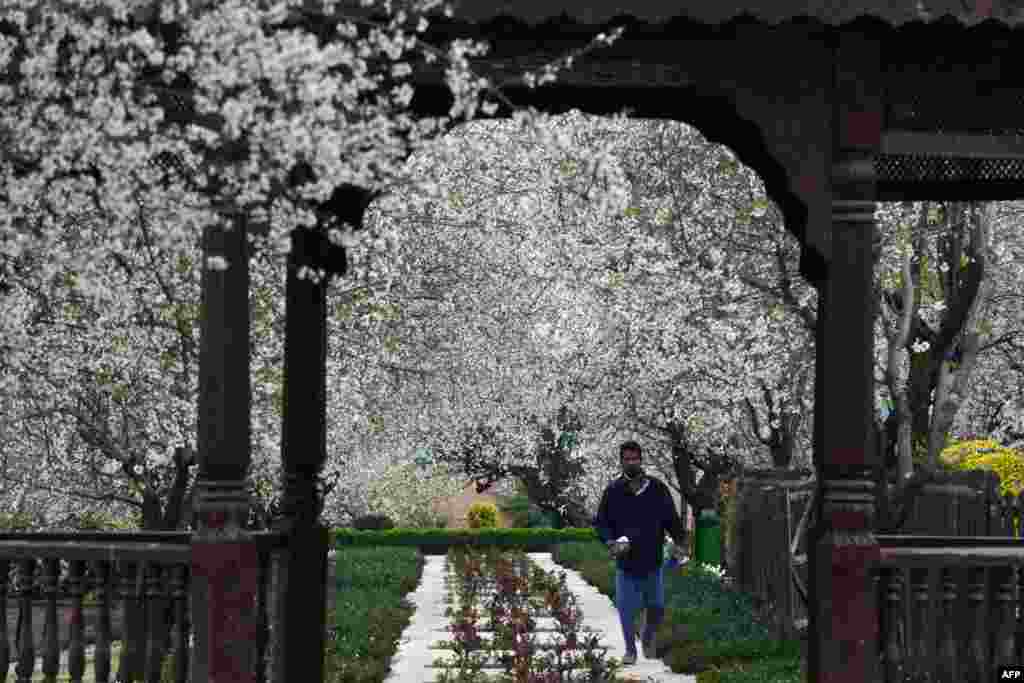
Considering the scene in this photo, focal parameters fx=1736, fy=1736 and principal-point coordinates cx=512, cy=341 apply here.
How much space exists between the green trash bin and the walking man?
710 inches

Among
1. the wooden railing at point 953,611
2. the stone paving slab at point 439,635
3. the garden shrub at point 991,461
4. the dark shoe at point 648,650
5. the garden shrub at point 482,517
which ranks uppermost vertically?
the garden shrub at point 991,461

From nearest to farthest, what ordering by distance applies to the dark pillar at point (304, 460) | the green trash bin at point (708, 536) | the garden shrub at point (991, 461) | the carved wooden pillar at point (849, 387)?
1. the carved wooden pillar at point (849, 387)
2. the dark pillar at point (304, 460)
3. the garden shrub at point (991, 461)
4. the green trash bin at point (708, 536)

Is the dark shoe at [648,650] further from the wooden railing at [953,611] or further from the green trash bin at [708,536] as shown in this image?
the green trash bin at [708,536]

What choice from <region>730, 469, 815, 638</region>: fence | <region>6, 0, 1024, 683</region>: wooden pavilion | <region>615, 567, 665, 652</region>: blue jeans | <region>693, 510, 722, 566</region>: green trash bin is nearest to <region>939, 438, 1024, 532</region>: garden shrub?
<region>730, 469, 815, 638</region>: fence

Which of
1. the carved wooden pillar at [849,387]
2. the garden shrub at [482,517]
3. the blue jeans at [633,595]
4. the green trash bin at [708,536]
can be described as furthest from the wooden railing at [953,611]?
the garden shrub at [482,517]

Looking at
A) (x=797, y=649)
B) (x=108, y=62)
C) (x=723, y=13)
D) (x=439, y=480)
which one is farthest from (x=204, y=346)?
(x=439, y=480)

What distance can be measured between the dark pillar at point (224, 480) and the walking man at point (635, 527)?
6.00m

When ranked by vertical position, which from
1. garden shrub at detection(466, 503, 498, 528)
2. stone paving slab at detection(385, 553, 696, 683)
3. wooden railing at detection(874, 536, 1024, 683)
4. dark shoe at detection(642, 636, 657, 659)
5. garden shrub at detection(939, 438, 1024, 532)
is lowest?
stone paving slab at detection(385, 553, 696, 683)

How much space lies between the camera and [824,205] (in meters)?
8.71

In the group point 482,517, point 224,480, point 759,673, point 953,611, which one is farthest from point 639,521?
point 482,517

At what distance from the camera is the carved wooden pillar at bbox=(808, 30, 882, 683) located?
8.66 metres

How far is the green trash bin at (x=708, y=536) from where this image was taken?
108ft

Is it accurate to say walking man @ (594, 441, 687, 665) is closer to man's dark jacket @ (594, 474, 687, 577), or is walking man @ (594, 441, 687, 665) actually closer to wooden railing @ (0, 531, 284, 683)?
man's dark jacket @ (594, 474, 687, 577)

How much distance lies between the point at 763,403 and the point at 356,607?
18.6ft
